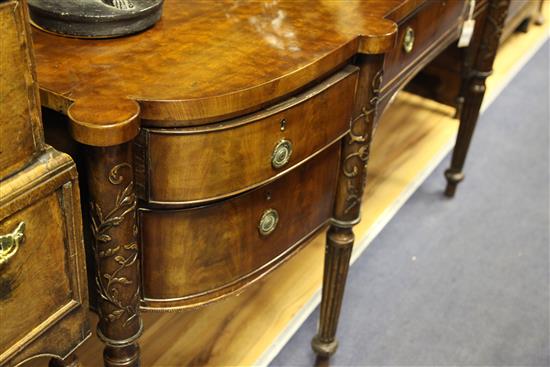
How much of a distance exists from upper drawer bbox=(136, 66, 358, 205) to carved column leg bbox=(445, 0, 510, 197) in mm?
779

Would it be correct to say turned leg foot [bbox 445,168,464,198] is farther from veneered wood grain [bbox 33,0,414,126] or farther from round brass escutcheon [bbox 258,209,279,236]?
round brass escutcheon [bbox 258,209,279,236]

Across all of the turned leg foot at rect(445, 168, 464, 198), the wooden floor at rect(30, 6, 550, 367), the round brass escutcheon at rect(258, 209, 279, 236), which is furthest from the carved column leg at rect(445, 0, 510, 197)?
the round brass escutcheon at rect(258, 209, 279, 236)

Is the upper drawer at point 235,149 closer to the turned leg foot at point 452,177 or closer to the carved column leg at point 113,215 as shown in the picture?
the carved column leg at point 113,215

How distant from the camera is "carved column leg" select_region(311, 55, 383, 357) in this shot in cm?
105

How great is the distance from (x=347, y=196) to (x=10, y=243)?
0.59 metres

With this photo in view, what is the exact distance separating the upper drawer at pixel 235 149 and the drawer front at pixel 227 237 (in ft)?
0.13

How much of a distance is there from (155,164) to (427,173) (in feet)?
4.37

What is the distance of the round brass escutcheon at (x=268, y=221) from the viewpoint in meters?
1.00

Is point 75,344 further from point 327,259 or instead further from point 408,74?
point 408,74

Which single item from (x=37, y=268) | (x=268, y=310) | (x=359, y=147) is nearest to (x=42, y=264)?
(x=37, y=268)

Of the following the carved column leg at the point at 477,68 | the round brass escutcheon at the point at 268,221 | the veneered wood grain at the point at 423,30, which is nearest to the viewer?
the round brass escutcheon at the point at 268,221

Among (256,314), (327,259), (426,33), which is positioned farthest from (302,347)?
(426,33)

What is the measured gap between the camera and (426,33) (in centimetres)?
132

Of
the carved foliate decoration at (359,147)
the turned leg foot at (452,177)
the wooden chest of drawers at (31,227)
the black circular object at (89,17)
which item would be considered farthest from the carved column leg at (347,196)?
the turned leg foot at (452,177)
